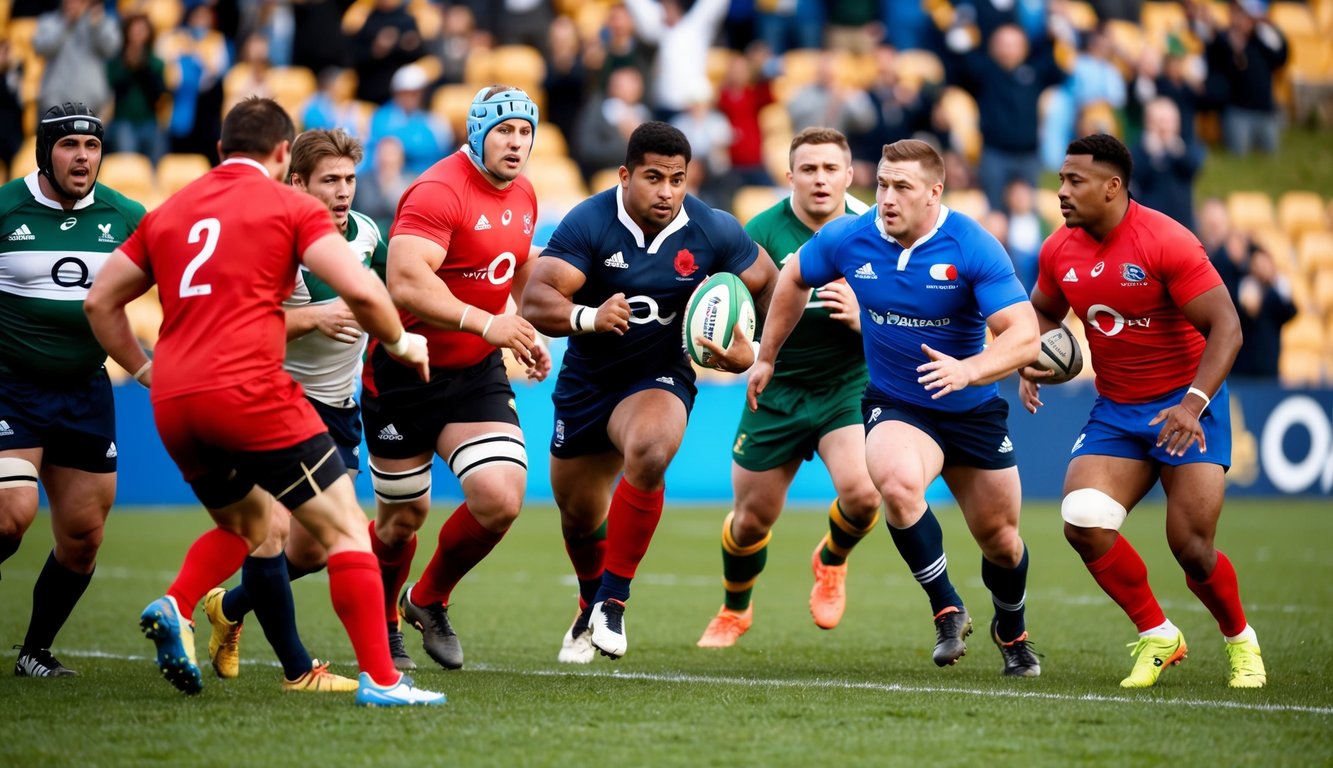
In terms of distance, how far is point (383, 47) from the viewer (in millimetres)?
18562

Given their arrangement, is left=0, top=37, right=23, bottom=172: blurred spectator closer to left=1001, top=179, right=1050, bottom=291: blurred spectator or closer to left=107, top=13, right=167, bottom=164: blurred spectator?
left=107, top=13, right=167, bottom=164: blurred spectator

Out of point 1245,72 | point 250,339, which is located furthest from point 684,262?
point 1245,72

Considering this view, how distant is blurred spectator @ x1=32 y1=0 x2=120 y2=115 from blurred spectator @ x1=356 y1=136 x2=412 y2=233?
3217 millimetres

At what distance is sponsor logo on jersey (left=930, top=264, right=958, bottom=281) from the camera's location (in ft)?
25.6

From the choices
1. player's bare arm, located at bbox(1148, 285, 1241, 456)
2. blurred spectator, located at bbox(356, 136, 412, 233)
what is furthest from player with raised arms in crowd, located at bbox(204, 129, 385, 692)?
blurred spectator, located at bbox(356, 136, 412, 233)

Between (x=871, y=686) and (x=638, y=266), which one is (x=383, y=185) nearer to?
(x=638, y=266)

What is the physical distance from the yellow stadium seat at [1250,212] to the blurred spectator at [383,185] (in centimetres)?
1288

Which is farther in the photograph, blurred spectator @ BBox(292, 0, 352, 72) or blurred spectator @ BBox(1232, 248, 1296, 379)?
blurred spectator @ BBox(1232, 248, 1296, 379)

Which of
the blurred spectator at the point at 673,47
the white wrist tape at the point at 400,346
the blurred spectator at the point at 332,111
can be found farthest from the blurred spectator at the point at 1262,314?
the white wrist tape at the point at 400,346

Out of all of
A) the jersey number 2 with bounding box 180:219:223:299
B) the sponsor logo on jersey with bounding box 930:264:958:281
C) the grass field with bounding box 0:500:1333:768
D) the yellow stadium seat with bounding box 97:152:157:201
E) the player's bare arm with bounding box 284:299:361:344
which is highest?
the sponsor logo on jersey with bounding box 930:264:958:281

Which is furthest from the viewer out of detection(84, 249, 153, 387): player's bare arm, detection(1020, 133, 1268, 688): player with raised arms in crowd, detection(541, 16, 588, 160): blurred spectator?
detection(541, 16, 588, 160): blurred spectator

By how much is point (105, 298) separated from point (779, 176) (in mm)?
15467

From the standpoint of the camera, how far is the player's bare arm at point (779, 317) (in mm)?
8375

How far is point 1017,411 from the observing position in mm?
18328
